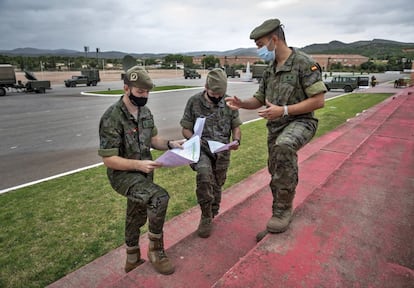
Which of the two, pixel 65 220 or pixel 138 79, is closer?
pixel 138 79

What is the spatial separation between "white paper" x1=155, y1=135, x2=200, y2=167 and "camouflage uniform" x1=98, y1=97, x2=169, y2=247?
25 cm

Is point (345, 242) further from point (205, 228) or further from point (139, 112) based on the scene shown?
point (139, 112)

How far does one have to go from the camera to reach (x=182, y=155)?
2.28 metres

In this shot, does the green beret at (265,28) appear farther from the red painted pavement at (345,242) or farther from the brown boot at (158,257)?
the brown boot at (158,257)

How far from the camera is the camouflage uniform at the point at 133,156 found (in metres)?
2.31

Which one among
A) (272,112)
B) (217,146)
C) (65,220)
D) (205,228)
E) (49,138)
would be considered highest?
(272,112)

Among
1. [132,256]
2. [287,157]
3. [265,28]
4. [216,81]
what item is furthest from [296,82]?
[132,256]

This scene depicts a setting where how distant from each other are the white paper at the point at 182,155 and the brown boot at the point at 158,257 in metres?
0.64

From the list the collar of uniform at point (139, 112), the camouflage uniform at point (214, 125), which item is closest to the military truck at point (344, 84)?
the camouflage uniform at point (214, 125)

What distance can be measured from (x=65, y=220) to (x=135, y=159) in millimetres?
1986

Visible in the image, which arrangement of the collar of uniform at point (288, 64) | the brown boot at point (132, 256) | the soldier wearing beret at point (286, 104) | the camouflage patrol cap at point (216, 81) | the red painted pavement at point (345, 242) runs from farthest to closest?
the camouflage patrol cap at point (216, 81), the brown boot at point (132, 256), the collar of uniform at point (288, 64), the soldier wearing beret at point (286, 104), the red painted pavement at point (345, 242)

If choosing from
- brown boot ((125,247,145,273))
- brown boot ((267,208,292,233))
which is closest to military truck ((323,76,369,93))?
brown boot ((267,208,292,233))

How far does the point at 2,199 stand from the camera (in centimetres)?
450

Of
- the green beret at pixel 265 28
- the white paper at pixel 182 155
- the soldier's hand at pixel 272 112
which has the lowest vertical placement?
the white paper at pixel 182 155
